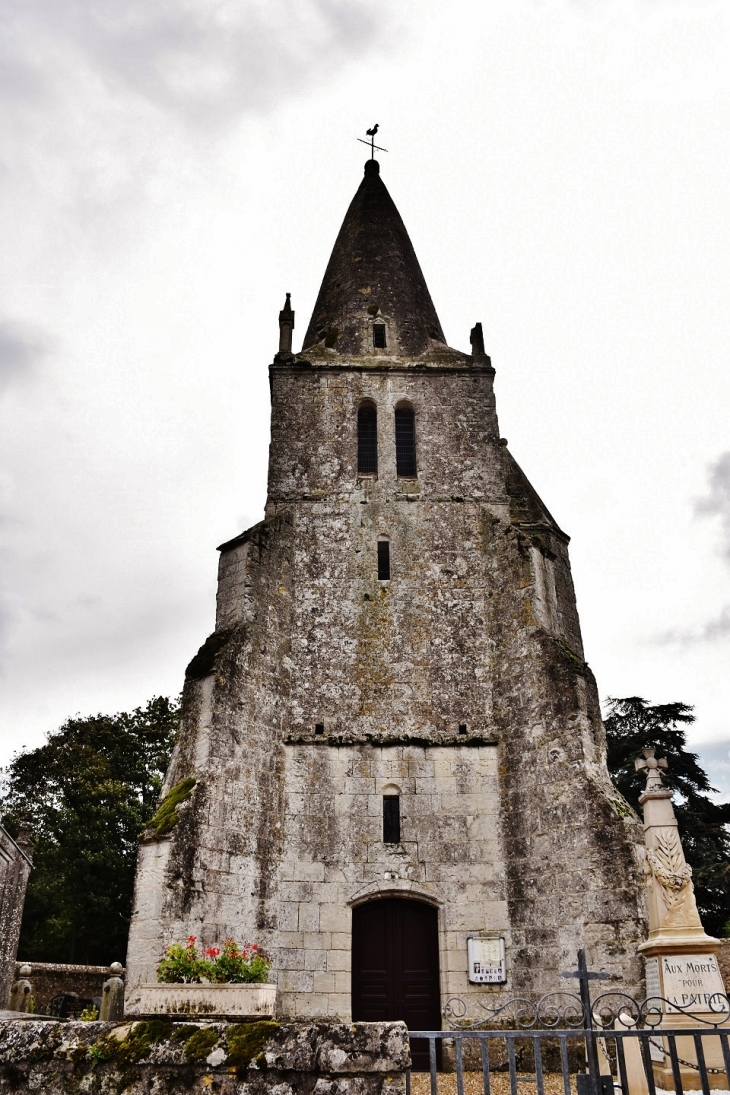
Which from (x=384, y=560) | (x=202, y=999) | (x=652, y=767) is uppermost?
(x=384, y=560)

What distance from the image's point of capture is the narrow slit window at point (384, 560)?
15836mm

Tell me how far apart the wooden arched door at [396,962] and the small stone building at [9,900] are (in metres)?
6.17

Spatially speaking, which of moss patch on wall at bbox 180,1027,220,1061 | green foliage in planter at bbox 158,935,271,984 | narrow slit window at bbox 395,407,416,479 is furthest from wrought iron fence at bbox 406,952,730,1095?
narrow slit window at bbox 395,407,416,479

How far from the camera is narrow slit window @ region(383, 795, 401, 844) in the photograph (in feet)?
44.5

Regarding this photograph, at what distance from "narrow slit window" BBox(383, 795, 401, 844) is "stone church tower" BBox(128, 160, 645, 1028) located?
3 centimetres

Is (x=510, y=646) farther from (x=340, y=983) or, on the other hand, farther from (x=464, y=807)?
(x=340, y=983)

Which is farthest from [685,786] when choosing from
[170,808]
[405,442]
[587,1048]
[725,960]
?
[587,1048]

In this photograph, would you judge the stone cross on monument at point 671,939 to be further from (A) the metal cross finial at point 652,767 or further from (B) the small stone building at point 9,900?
(B) the small stone building at point 9,900

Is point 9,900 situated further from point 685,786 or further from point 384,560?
point 685,786

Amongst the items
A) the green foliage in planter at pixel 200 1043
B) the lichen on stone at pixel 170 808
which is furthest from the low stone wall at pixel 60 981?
the green foliage in planter at pixel 200 1043

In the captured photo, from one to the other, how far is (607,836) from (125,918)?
66.0 feet

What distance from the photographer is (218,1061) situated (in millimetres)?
3469

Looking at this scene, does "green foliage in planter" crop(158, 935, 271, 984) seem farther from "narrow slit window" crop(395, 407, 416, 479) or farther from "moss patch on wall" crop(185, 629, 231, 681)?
"narrow slit window" crop(395, 407, 416, 479)

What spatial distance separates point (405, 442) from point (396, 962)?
1002cm
